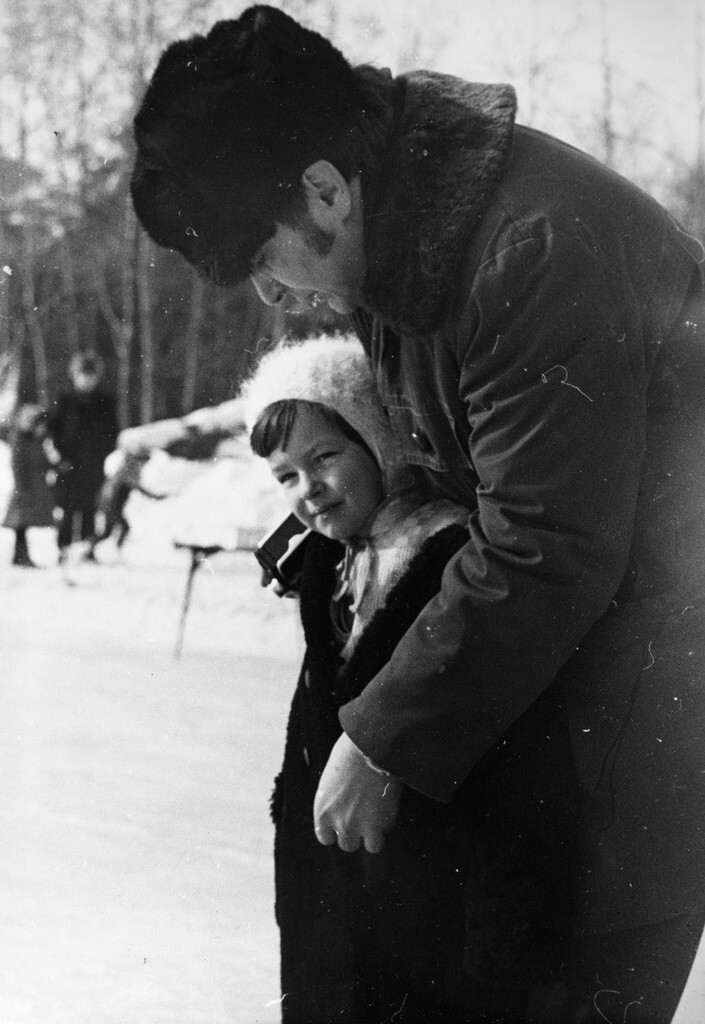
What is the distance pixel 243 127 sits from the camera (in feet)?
3.66

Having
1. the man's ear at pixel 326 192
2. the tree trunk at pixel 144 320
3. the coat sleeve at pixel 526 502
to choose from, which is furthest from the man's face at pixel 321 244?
the tree trunk at pixel 144 320

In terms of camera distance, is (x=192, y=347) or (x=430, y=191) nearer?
(x=430, y=191)

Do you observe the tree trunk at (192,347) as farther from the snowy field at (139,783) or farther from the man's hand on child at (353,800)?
the man's hand on child at (353,800)

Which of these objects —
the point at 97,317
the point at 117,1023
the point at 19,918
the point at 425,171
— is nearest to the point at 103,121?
the point at 97,317

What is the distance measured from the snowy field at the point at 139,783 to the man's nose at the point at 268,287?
475mm

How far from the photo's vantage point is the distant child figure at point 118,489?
5.12ft

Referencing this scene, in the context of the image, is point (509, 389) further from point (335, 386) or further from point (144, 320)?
point (144, 320)

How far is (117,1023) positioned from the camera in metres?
1.43

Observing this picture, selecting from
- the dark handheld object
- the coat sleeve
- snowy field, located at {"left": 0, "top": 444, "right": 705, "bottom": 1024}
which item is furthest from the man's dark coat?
snowy field, located at {"left": 0, "top": 444, "right": 705, "bottom": 1024}

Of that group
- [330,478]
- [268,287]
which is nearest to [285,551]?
[330,478]

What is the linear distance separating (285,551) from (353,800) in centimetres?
39

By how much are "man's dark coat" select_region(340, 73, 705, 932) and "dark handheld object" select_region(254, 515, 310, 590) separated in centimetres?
28

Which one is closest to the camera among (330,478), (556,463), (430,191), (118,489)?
(556,463)

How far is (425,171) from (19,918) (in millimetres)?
1137
